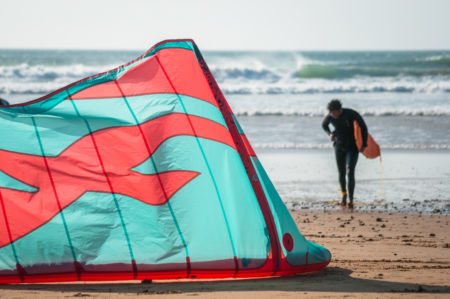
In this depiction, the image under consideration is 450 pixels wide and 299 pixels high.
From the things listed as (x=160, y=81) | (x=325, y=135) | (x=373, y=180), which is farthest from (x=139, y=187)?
(x=325, y=135)

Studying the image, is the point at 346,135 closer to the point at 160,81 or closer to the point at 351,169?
the point at 351,169

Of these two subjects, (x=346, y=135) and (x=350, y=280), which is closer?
(x=350, y=280)

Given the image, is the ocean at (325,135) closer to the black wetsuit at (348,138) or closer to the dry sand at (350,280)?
the black wetsuit at (348,138)

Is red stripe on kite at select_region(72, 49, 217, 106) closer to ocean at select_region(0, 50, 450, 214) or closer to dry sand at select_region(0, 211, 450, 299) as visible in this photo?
dry sand at select_region(0, 211, 450, 299)

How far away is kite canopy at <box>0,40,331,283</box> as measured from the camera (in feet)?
12.6

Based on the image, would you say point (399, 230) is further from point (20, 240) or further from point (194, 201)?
point (20, 240)

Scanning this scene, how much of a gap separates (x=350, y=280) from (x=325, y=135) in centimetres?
980

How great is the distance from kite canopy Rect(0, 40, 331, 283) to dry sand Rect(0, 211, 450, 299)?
0.09m

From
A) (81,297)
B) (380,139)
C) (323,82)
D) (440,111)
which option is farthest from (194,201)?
(323,82)

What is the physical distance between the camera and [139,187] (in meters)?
3.92

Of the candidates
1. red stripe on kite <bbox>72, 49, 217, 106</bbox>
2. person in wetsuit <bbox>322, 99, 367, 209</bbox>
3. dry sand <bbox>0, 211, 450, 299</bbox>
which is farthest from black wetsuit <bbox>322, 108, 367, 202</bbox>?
red stripe on kite <bbox>72, 49, 217, 106</bbox>

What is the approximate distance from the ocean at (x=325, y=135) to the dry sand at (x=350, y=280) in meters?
1.70

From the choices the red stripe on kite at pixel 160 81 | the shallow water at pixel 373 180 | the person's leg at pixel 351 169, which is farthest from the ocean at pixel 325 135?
the red stripe on kite at pixel 160 81

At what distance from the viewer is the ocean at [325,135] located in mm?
8164
